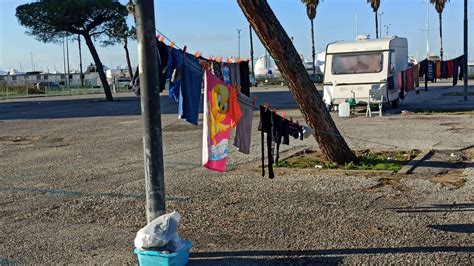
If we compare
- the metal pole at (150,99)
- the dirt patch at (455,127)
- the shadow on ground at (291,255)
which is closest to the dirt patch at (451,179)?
the shadow on ground at (291,255)

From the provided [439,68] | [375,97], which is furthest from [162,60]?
[439,68]

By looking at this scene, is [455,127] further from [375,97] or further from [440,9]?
[440,9]

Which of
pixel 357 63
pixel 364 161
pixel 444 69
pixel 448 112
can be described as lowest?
pixel 364 161

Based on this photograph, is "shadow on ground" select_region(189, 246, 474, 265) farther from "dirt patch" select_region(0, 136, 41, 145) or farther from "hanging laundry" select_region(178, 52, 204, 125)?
"dirt patch" select_region(0, 136, 41, 145)

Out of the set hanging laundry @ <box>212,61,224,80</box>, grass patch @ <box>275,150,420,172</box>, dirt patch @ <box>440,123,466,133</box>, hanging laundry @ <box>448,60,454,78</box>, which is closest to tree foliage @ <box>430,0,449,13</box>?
hanging laundry @ <box>448,60,454,78</box>

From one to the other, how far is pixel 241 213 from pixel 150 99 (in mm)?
2326

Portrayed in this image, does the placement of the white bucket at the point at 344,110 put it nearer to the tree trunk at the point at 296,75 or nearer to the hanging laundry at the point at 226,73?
the tree trunk at the point at 296,75

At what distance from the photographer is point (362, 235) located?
588 centimetres

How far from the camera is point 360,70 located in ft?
68.6

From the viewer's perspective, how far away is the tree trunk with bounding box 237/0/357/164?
8.74 m

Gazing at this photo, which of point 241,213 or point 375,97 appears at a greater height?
point 375,97

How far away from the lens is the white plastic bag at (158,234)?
4789mm

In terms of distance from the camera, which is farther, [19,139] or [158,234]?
[19,139]

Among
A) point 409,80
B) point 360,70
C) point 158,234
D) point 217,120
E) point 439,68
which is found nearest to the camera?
point 158,234
